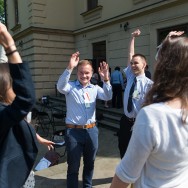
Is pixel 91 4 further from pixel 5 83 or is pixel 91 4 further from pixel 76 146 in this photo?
pixel 5 83

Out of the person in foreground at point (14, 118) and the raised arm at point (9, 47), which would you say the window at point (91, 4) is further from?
the raised arm at point (9, 47)

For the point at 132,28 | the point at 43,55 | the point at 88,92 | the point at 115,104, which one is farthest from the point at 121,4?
the point at 88,92

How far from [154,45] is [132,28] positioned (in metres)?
1.50

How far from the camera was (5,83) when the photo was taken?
1671mm

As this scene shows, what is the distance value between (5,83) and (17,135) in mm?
323

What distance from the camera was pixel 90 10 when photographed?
45.6 ft

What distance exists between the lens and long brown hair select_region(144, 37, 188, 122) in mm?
1247

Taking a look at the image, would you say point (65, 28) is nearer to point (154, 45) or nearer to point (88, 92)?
point (154, 45)

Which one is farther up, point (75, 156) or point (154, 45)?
point (154, 45)

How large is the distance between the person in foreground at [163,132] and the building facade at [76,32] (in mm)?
9188

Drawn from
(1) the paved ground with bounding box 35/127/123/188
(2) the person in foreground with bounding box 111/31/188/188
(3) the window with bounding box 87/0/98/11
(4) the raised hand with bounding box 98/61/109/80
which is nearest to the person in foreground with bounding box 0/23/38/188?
(2) the person in foreground with bounding box 111/31/188/188

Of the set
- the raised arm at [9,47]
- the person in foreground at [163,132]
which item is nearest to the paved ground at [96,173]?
the person in foreground at [163,132]

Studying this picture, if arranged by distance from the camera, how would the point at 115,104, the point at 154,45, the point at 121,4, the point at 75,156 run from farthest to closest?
the point at 121,4
the point at 115,104
the point at 154,45
the point at 75,156

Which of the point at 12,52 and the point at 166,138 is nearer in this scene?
the point at 166,138
